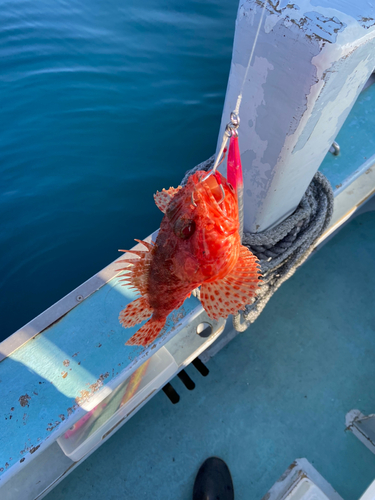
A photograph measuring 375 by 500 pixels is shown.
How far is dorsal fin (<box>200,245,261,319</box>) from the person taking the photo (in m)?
1.81

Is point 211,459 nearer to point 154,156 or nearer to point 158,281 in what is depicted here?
point 158,281

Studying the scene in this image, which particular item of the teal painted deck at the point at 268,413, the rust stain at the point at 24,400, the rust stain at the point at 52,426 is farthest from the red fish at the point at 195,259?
the teal painted deck at the point at 268,413

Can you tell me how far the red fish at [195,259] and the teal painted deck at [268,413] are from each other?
1931mm

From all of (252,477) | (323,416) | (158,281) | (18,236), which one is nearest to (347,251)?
(323,416)

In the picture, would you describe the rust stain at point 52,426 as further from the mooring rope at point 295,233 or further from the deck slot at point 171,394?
the deck slot at point 171,394

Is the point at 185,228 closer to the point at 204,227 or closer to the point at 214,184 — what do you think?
the point at 204,227

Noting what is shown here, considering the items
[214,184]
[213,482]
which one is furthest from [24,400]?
[213,482]

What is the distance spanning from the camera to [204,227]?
4.95 feet

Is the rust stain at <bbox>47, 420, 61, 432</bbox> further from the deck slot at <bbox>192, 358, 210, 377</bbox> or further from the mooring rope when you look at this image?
the deck slot at <bbox>192, 358, 210, 377</bbox>

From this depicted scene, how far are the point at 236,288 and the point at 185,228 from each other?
0.57m

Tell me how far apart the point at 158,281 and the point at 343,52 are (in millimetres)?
1433

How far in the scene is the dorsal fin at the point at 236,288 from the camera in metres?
1.81

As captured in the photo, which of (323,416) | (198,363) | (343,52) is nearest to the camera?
(343,52)

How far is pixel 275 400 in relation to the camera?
3.62 metres
